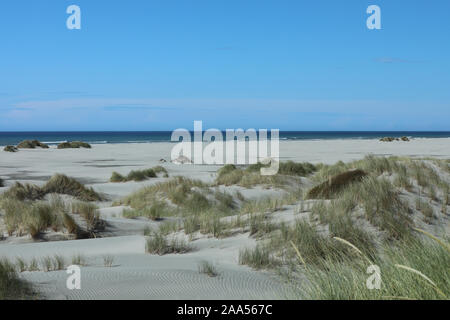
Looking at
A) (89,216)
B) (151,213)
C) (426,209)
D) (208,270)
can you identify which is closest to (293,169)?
(151,213)

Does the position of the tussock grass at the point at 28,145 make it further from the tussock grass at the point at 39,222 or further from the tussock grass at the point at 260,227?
the tussock grass at the point at 260,227

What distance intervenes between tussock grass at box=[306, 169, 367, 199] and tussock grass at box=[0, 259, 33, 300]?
660 cm

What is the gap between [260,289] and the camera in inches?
179

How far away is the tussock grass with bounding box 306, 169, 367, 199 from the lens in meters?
9.88

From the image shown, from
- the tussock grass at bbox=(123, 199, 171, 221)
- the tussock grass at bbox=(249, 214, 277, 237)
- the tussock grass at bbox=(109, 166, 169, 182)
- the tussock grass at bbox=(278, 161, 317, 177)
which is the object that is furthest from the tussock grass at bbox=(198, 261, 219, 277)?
the tussock grass at bbox=(109, 166, 169, 182)

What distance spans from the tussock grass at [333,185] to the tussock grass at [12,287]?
6.60 metres

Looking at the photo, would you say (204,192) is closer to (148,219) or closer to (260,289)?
(148,219)

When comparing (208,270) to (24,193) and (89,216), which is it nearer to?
(89,216)

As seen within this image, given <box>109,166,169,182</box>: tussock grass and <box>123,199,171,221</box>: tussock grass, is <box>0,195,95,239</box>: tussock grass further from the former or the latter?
<box>109,166,169,182</box>: tussock grass

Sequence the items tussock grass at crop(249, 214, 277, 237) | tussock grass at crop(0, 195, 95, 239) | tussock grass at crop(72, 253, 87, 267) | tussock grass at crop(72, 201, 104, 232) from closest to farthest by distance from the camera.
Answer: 1. tussock grass at crop(72, 253, 87, 267)
2. tussock grass at crop(249, 214, 277, 237)
3. tussock grass at crop(0, 195, 95, 239)
4. tussock grass at crop(72, 201, 104, 232)

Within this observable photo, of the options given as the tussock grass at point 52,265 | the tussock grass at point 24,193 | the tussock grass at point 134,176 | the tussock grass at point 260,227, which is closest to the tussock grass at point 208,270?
the tussock grass at point 52,265

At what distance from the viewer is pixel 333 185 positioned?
10.3 meters

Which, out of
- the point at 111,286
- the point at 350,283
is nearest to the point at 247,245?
the point at 111,286
